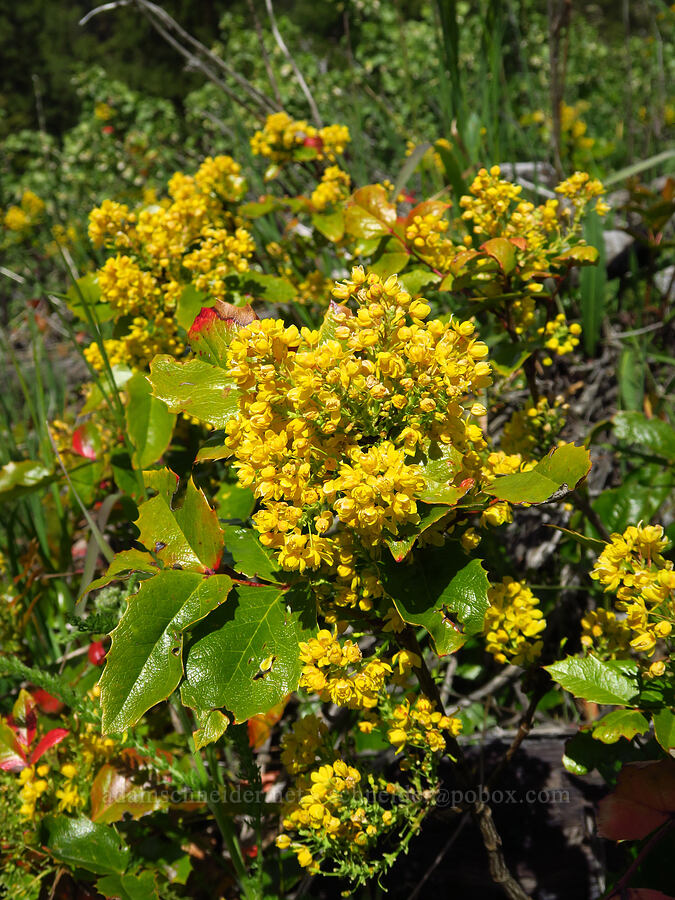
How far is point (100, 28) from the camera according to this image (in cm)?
2505

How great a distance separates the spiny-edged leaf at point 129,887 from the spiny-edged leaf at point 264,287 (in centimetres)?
119

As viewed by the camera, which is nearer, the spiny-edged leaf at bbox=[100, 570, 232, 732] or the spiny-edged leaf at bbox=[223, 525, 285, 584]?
the spiny-edged leaf at bbox=[100, 570, 232, 732]

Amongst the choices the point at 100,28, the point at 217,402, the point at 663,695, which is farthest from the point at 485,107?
the point at 100,28

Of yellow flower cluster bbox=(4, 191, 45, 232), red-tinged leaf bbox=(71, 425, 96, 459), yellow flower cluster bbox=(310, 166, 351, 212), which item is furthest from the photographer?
yellow flower cluster bbox=(4, 191, 45, 232)

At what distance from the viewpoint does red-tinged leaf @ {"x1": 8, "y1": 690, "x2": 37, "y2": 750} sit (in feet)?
4.72

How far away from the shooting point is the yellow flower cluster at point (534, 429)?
1.36 metres

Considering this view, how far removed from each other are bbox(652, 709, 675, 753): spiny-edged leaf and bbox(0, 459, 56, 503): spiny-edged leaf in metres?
1.55

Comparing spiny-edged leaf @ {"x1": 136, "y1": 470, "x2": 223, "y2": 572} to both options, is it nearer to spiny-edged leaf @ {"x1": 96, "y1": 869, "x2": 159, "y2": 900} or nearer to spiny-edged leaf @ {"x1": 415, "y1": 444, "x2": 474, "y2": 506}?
spiny-edged leaf @ {"x1": 415, "y1": 444, "x2": 474, "y2": 506}

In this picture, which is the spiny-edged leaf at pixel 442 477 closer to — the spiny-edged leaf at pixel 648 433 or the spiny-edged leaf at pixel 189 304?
the spiny-edged leaf at pixel 189 304

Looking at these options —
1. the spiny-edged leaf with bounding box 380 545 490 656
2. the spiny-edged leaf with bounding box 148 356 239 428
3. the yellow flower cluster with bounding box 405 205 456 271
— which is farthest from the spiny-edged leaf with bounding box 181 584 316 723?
the yellow flower cluster with bounding box 405 205 456 271

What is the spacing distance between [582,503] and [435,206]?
0.68 metres

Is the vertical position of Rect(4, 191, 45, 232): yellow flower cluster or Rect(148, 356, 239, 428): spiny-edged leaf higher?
Rect(148, 356, 239, 428): spiny-edged leaf

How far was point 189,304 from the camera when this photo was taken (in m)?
1.42

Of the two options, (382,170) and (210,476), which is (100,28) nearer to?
(382,170)
